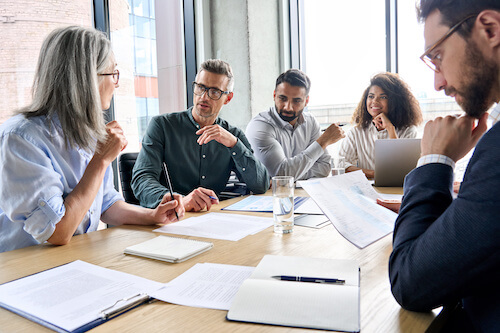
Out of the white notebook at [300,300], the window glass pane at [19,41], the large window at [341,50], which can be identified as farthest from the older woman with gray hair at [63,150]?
the large window at [341,50]

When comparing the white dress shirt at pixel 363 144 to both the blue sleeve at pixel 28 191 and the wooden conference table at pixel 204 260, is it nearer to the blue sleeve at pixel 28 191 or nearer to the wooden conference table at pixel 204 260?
the wooden conference table at pixel 204 260

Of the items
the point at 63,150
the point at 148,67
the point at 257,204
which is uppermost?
the point at 148,67

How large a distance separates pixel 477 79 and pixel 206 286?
28.7 inches

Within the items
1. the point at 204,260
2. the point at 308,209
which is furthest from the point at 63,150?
the point at 308,209

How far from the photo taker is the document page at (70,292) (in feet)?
2.16

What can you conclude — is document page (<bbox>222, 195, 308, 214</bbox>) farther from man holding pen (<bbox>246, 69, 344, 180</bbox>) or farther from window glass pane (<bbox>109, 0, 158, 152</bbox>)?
window glass pane (<bbox>109, 0, 158, 152</bbox>)

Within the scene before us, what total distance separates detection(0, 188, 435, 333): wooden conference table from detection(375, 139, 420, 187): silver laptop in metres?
0.84

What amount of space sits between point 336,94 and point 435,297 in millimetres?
3527

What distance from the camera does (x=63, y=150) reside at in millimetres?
1274

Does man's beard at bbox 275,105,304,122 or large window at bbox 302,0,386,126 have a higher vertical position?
large window at bbox 302,0,386,126

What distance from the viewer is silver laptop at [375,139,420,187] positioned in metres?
1.91

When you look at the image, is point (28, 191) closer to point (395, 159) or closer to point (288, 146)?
point (395, 159)

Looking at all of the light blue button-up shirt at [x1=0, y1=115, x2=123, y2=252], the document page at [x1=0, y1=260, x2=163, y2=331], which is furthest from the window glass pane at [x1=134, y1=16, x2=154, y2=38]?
the document page at [x1=0, y1=260, x2=163, y2=331]

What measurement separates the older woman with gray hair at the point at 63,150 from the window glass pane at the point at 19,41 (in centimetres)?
250
